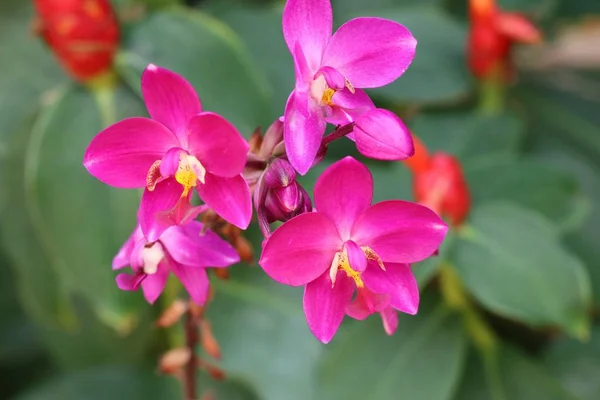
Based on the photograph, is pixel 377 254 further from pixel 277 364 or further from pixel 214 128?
pixel 277 364

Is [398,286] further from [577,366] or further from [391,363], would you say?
[577,366]

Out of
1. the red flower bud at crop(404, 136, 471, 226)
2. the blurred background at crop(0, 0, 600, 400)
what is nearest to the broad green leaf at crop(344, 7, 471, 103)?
the blurred background at crop(0, 0, 600, 400)

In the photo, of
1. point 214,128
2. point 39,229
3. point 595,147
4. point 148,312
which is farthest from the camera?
point 595,147

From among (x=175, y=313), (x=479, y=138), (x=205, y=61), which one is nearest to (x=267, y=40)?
(x=205, y=61)

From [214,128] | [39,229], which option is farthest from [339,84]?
[39,229]

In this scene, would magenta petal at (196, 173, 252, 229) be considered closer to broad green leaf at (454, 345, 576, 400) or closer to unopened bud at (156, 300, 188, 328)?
unopened bud at (156, 300, 188, 328)

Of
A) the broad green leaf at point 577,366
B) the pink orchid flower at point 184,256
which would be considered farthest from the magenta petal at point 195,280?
the broad green leaf at point 577,366

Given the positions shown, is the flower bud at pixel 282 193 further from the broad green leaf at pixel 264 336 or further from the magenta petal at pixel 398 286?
the broad green leaf at pixel 264 336
